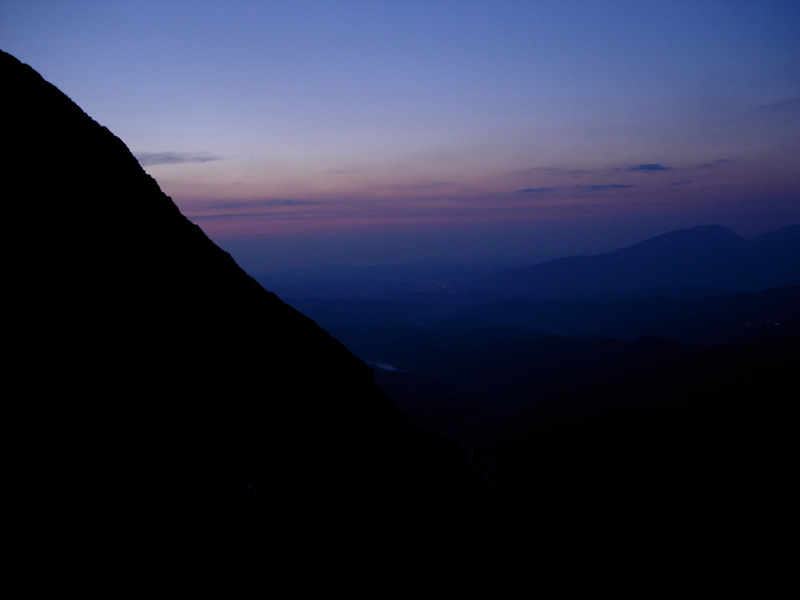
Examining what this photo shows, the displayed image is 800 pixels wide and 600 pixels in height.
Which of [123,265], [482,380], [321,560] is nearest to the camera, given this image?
[321,560]

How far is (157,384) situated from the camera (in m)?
19.4

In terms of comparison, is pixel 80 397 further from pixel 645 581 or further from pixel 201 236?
pixel 645 581

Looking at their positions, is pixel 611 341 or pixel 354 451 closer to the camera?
pixel 354 451

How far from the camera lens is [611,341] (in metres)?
155

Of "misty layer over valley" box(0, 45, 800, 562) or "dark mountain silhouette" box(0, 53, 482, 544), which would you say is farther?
"misty layer over valley" box(0, 45, 800, 562)

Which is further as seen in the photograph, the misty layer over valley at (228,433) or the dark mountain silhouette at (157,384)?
the misty layer over valley at (228,433)

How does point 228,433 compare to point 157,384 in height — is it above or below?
below

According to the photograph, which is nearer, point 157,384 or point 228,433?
point 157,384

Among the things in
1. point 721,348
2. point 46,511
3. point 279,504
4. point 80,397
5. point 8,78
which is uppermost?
point 8,78

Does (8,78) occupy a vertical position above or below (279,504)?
above

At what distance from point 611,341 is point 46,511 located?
163m

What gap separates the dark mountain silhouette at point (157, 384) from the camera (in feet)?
49.6

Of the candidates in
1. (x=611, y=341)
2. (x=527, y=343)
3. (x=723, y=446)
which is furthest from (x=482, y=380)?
(x=723, y=446)

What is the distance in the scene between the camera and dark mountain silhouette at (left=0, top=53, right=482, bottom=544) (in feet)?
49.6
